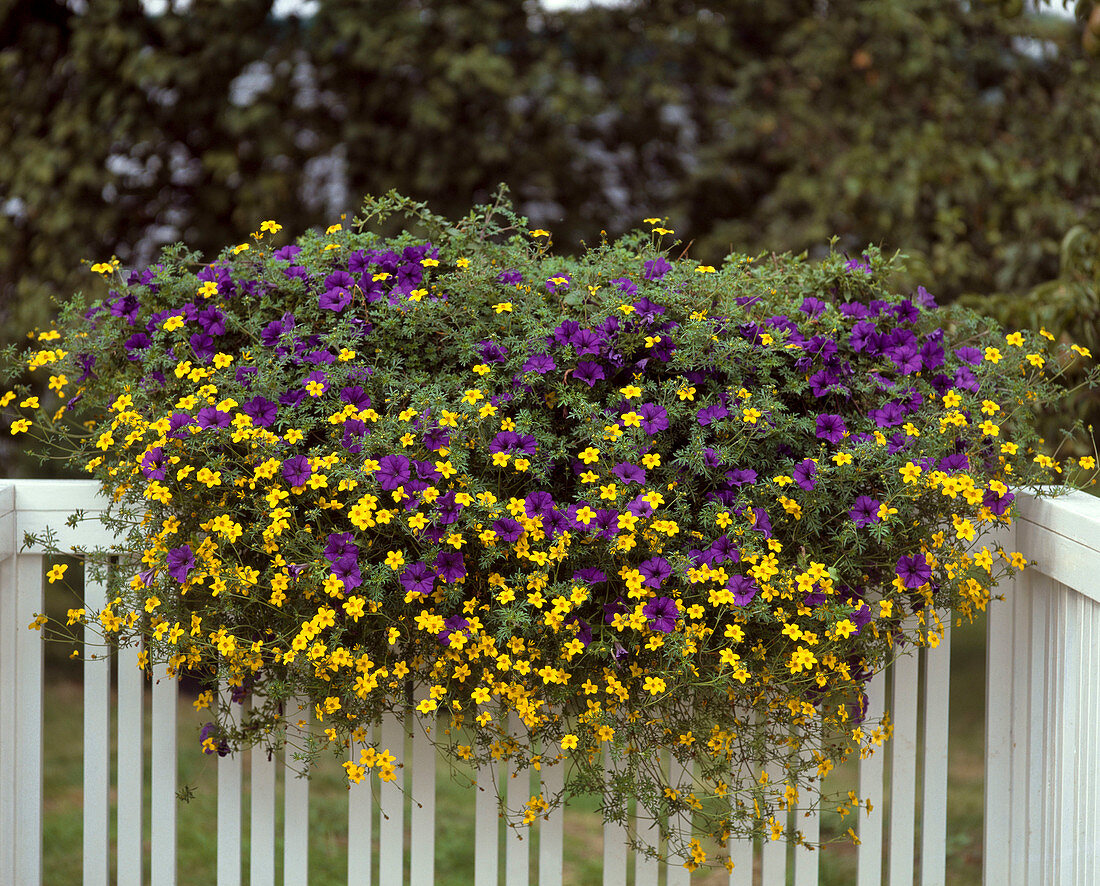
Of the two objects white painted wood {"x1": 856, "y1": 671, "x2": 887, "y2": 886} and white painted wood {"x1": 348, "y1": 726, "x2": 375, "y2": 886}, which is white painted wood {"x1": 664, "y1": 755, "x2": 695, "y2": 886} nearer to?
white painted wood {"x1": 856, "y1": 671, "x2": 887, "y2": 886}

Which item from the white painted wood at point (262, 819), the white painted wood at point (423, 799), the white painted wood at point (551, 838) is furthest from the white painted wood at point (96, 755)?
the white painted wood at point (551, 838)

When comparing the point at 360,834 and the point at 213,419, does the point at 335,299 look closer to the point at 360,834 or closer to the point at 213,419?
the point at 213,419

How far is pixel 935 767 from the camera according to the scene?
5.58 ft

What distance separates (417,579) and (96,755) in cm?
75

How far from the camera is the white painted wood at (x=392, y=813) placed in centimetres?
163

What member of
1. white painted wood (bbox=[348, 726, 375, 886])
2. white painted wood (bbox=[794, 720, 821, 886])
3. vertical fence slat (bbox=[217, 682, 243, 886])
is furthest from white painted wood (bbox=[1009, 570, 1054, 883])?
vertical fence slat (bbox=[217, 682, 243, 886])

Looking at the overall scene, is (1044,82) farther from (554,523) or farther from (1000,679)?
(554,523)

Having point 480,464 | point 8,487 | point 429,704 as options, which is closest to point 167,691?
point 8,487

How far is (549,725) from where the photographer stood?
151 cm

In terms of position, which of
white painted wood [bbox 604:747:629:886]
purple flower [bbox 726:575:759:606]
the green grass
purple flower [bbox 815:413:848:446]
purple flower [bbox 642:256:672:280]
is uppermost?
purple flower [bbox 642:256:672:280]

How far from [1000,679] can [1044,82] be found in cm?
303

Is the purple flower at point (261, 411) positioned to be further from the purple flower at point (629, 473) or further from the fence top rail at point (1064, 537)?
the fence top rail at point (1064, 537)

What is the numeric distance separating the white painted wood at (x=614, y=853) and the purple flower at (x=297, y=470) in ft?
2.23

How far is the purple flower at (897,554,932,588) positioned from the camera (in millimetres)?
1437
